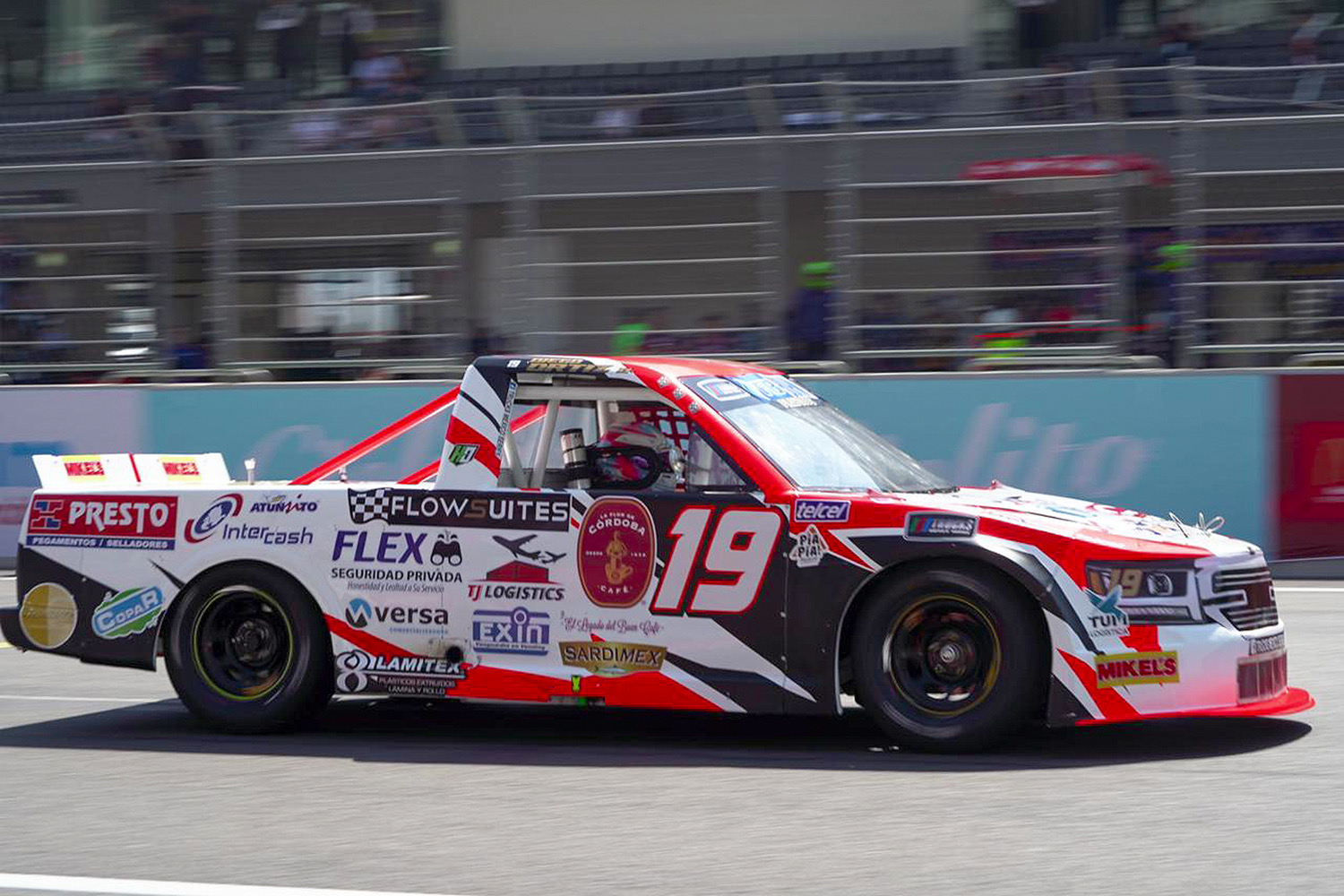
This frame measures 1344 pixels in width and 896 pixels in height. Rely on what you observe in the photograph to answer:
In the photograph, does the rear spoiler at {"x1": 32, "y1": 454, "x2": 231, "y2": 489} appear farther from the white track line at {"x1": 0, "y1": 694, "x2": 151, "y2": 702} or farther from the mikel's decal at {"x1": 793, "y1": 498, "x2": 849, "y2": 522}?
the mikel's decal at {"x1": 793, "y1": 498, "x2": 849, "y2": 522}

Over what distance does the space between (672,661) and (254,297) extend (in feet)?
32.2

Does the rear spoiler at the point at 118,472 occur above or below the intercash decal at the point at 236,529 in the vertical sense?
above

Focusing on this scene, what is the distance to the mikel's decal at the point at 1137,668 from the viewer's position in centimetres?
619

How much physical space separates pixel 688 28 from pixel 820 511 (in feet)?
59.4

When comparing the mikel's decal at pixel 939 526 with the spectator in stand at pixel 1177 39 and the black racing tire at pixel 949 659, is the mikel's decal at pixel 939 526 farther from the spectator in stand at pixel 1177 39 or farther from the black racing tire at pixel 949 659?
the spectator in stand at pixel 1177 39

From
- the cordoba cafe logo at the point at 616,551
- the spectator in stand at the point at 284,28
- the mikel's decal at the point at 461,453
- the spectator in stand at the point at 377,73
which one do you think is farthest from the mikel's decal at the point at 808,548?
the spectator in stand at the point at 284,28

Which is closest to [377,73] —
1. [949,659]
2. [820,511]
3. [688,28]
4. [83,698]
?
[688,28]

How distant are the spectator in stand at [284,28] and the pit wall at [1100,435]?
9.35m

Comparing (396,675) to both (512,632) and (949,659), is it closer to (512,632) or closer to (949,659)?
(512,632)

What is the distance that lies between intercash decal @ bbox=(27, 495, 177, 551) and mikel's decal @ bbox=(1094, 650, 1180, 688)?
151 inches

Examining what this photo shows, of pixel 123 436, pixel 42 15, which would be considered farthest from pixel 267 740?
pixel 42 15

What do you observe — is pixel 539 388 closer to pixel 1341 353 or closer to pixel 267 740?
pixel 267 740

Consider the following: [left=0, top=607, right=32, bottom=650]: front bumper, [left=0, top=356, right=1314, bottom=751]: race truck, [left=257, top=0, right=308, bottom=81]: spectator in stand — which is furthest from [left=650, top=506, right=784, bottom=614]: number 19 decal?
[left=257, top=0, right=308, bottom=81]: spectator in stand

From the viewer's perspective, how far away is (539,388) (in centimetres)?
718
